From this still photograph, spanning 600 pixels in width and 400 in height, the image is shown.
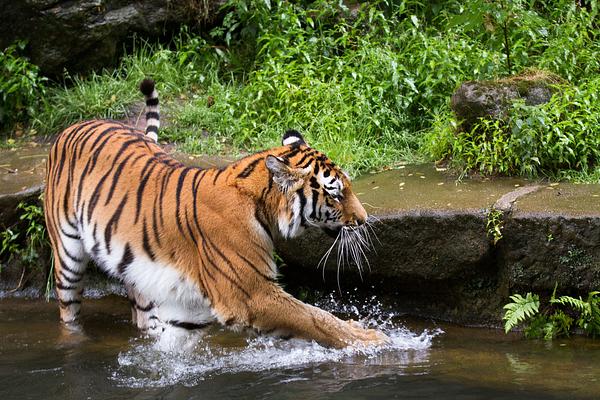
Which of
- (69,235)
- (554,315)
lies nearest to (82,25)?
(69,235)

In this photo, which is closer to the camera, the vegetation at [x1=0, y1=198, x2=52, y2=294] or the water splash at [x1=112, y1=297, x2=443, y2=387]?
the water splash at [x1=112, y1=297, x2=443, y2=387]

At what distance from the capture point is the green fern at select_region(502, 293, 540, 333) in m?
5.41

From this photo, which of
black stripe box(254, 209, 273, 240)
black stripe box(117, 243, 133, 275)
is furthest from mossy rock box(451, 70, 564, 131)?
black stripe box(117, 243, 133, 275)

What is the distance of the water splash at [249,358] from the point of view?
5.09m

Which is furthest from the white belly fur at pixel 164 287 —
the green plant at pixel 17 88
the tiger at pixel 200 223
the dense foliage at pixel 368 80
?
the green plant at pixel 17 88

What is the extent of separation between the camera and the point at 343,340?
200 inches

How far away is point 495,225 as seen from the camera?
18.8 ft

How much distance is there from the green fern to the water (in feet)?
0.44

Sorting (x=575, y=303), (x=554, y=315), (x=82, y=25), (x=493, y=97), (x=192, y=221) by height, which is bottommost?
(x=554, y=315)

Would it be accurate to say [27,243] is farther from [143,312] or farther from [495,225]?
[495,225]

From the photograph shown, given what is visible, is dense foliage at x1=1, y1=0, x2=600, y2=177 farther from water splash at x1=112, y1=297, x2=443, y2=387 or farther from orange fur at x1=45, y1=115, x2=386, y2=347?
orange fur at x1=45, y1=115, x2=386, y2=347

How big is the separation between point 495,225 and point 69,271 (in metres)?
2.74

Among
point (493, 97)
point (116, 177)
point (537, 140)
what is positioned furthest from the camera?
point (493, 97)

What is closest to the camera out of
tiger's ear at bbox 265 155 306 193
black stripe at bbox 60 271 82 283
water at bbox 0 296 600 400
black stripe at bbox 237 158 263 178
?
water at bbox 0 296 600 400
